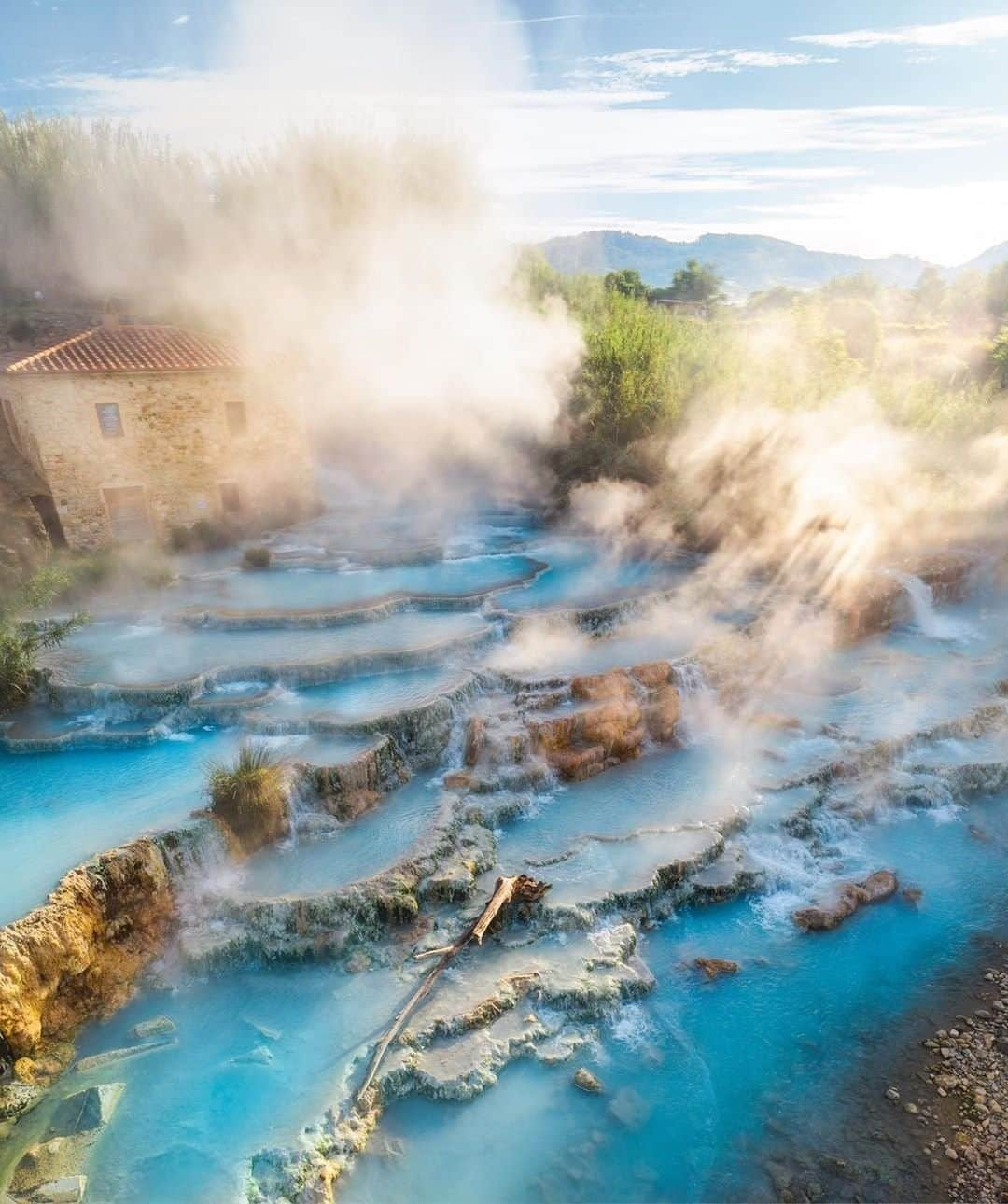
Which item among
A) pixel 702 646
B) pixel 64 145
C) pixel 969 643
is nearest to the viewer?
pixel 702 646

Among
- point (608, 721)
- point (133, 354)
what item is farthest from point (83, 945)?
point (133, 354)

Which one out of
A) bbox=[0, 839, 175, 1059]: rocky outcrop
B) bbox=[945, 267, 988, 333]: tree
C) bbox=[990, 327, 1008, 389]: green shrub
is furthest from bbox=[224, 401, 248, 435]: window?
bbox=[945, 267, 988, 333]: tree

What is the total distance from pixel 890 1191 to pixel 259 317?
2207 centimetres

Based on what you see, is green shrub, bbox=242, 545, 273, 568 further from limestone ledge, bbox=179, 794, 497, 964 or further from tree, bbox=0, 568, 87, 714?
limestone ledge, bbox=179, 794, 497, 964

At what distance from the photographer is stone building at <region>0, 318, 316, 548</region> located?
46.8 ft

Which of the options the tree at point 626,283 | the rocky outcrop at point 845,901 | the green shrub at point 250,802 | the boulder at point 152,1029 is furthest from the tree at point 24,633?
the tree at point 626,283

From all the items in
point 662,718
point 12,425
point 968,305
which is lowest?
point 662,718

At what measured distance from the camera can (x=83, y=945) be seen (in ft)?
20.9

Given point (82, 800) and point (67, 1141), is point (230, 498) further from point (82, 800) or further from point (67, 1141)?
point (67, 1141)

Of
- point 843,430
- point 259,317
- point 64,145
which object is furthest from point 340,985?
point 64,145

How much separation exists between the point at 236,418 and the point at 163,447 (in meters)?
1.62

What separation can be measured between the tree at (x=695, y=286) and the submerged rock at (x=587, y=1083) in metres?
41.2

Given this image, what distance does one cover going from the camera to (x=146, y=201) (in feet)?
81.0

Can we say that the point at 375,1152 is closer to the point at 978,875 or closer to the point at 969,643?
the point at 978,875
